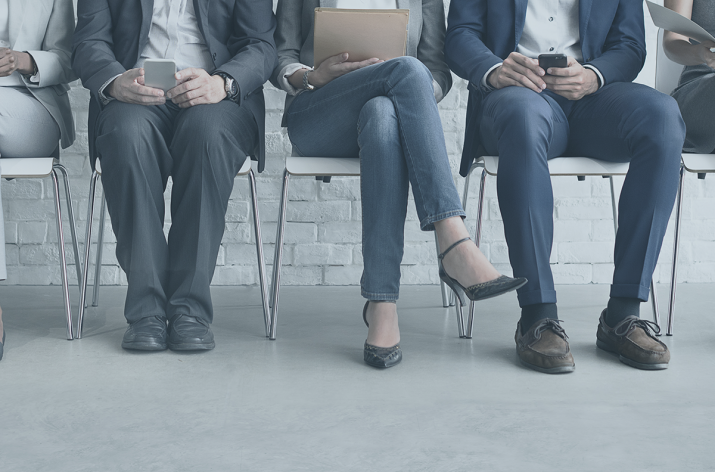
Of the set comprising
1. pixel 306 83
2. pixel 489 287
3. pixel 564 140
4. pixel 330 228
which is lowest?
pixel 330 228

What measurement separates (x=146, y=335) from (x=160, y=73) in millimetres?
590

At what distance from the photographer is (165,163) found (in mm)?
1608

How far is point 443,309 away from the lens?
2059 millimetres

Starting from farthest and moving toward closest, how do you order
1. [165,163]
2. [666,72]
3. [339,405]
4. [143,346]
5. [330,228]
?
1. [330,228]
2. [666,72]
3. [165,163]
4. [143,346]
5. [339,405]

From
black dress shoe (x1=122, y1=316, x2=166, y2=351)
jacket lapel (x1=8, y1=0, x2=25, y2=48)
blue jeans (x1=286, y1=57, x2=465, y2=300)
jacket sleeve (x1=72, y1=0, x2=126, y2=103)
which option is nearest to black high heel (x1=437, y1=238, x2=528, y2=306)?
blue jeans (x1=286, y1=57, x2=465, y2=300)

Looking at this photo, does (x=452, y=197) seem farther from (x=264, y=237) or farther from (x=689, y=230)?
(x=689, y=230)

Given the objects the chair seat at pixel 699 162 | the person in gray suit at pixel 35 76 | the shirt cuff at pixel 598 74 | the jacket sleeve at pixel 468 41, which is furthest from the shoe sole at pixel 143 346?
the chair seat at pixel 699 162

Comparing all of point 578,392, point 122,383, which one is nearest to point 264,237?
point 122,383

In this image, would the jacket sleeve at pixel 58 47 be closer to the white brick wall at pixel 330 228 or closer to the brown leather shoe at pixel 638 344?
the white brick wall at pixel 330 228

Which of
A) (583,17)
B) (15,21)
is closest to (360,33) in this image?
(583,17)

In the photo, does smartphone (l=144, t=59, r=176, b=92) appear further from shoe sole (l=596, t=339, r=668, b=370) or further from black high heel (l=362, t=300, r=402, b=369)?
shoe sole (l=596, t=339, r=668, b=370)

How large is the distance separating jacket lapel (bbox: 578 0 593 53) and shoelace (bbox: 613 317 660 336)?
2.39ft

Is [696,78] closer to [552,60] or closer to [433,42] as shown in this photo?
[552,60]

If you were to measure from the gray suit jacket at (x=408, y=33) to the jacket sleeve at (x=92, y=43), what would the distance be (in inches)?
17.0
